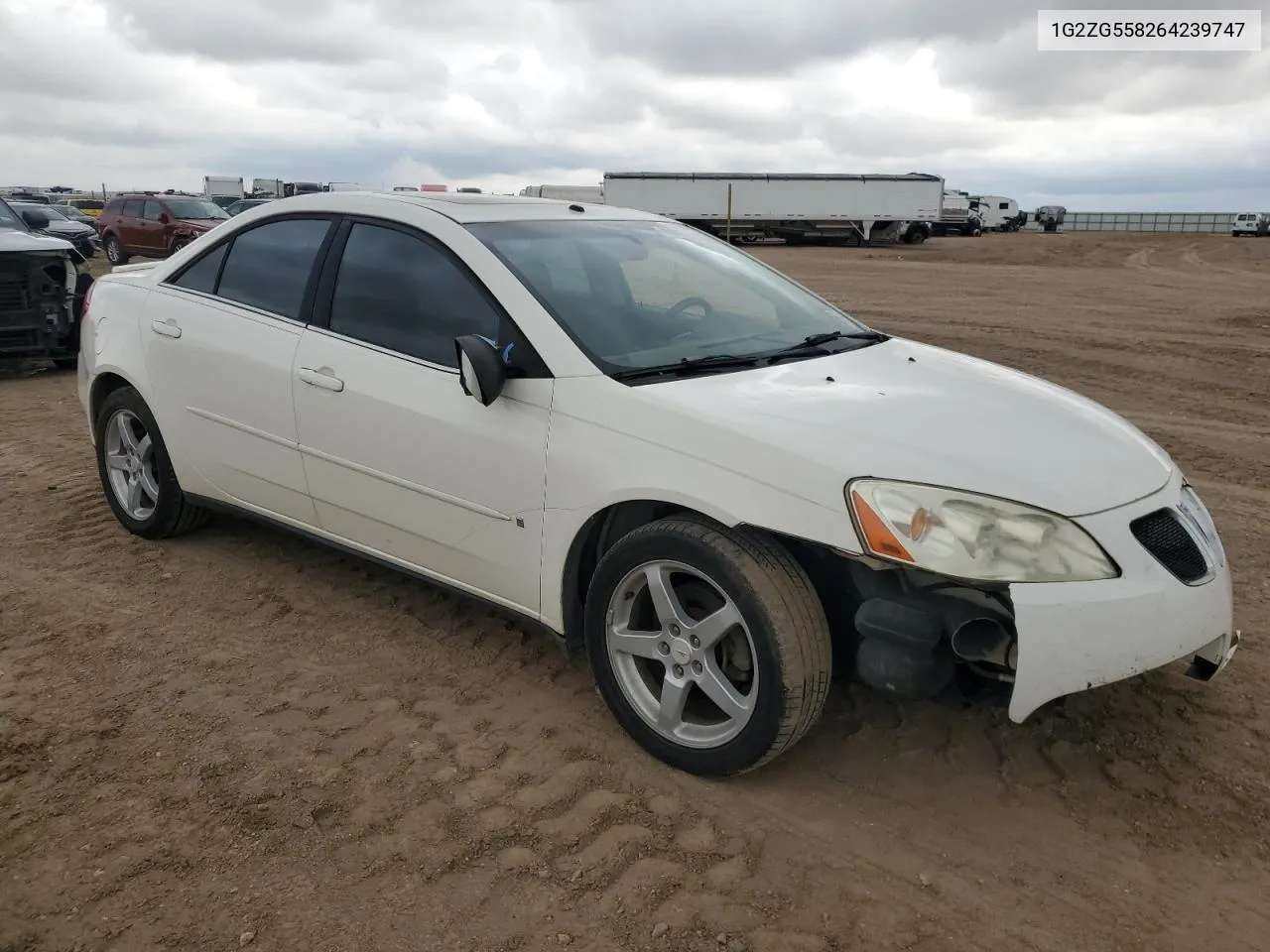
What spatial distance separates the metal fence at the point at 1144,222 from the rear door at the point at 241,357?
200ft

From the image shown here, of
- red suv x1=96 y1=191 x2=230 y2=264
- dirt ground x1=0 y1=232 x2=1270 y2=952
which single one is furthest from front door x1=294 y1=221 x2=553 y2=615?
red suv x1=96 y1=191 x2=230 y2=264

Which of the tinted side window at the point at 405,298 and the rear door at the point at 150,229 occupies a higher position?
the rear door at the point at 150,229

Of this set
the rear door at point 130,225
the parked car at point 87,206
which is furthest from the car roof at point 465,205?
the parked car at point 87,206

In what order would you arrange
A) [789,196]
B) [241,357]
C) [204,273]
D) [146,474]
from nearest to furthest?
1. [241,357]
2. [204,273]
3. [146,474]
4. [789,196]

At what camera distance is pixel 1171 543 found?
282 centimetres

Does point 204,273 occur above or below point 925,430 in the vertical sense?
above

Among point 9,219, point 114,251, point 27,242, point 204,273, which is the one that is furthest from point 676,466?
point 114,251

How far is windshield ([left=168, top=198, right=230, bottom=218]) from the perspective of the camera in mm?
24219

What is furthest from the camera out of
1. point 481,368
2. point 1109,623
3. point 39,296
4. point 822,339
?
point 39,296

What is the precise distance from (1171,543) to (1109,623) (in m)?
0.41

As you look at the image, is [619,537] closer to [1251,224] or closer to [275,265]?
[275,265]

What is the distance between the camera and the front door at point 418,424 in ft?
10.8

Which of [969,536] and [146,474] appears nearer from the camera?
[969,536]

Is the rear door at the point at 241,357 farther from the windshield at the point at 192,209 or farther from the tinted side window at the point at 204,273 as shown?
the windshield at the point at 192,209
